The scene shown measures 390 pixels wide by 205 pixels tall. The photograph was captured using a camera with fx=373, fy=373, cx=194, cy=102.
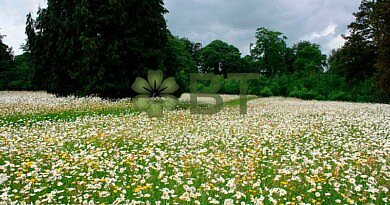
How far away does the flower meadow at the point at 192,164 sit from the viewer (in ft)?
16.5

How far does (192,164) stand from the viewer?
260 inches

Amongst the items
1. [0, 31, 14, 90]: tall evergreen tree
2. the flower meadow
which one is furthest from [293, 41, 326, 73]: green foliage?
the flower meadow

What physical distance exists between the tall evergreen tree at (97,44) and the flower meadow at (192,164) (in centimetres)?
854

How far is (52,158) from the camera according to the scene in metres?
6.79

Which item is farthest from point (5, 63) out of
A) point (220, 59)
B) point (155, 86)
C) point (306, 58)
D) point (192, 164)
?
point (306, 58)

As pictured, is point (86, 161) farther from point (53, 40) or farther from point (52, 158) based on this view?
point (53, 40)

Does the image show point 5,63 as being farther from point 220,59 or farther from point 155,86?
point 220,59

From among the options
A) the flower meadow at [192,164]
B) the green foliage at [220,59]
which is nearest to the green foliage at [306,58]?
the green foliage at [220,59]

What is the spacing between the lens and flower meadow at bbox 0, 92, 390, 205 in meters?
5.03

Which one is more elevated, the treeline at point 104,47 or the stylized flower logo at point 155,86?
the treeline at point 104,47

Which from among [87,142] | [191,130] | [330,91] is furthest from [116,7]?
[330,91]

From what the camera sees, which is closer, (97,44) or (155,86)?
(97,44)

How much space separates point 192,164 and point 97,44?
57.1 ft

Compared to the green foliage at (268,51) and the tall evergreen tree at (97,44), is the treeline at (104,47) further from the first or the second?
the green foliage at (268,51)
